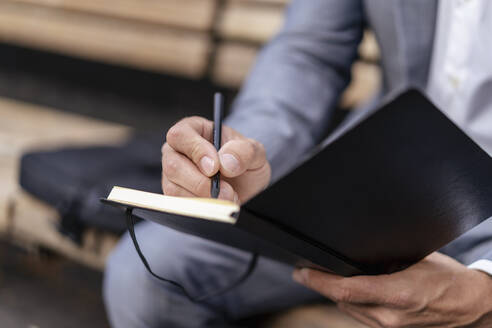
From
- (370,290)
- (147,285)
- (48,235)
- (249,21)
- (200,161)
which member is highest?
(249,21)

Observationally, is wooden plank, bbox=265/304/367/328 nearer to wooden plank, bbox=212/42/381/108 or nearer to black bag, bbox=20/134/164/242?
black bag, bbox=20/134/164/242

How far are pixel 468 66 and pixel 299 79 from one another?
0.27 m

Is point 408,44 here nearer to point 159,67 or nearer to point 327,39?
point 327,39

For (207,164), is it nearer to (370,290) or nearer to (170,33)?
(370,290)

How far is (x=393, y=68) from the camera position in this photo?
875 millimetres

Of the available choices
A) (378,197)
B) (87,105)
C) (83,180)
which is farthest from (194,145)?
(87,105)

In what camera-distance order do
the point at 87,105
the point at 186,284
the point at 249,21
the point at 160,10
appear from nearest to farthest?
the point at 186,284
the point at 249,21
the point at 160,10
the point at 87,105

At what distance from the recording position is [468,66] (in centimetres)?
75

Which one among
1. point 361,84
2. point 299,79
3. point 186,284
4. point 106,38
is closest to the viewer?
point 186,284

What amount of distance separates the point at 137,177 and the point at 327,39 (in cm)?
51

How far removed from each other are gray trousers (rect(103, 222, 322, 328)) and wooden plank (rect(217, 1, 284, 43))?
1.00 metres

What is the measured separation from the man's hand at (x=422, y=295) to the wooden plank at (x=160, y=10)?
1.34 m

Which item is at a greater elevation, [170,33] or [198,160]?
[170,33]

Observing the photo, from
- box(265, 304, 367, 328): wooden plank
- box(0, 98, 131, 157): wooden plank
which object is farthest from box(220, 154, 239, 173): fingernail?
box(0, 98, 131, 157): wooden plank
